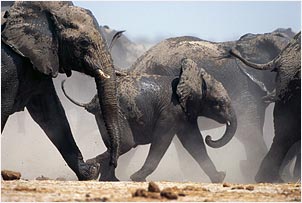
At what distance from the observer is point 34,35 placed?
27.4ft

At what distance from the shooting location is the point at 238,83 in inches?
516

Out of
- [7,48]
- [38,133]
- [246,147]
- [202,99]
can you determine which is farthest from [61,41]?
[38,133]

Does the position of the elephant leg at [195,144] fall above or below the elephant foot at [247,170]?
above

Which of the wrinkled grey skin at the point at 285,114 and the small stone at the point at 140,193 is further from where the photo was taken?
the wrinkled grey skin at the point at 285,114

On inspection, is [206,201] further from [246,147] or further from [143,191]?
[246,147]

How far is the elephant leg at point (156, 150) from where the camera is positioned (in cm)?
1026

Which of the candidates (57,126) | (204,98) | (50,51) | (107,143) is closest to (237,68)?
(204,98)

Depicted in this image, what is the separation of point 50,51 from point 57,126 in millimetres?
707

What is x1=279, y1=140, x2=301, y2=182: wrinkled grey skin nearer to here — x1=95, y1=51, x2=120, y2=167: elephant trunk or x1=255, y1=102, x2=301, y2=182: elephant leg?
x1=255, y1=102, x2=301, y2=182: elephant leg

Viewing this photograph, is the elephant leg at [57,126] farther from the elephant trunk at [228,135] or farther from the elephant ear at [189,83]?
the elephant trunk at [228,135]

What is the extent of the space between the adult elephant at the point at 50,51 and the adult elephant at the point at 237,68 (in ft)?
12.8

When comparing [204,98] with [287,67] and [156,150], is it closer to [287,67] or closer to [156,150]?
[156,150]

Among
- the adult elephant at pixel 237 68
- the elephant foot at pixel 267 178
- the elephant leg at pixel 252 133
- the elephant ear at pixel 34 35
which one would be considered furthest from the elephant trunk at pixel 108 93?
the adult elephant at pixel 237 68

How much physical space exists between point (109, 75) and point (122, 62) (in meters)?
13.1
